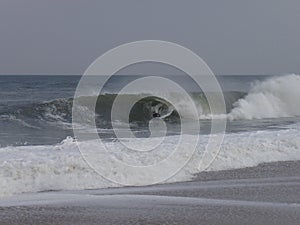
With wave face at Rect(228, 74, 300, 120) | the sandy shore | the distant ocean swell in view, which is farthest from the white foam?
wave face at Rect(228, 74, 300, 120)

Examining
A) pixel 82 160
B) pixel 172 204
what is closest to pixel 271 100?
pixel 82 160

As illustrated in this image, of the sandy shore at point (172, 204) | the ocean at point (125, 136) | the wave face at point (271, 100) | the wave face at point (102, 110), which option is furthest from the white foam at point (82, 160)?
the wave face at point (271, 100)

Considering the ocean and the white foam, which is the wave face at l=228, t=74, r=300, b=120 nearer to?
the ocean

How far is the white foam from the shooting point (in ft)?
31.4

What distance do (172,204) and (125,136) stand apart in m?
12.0

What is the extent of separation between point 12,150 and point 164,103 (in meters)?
21.2

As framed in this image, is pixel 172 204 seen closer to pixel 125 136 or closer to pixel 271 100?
pixel 125 136

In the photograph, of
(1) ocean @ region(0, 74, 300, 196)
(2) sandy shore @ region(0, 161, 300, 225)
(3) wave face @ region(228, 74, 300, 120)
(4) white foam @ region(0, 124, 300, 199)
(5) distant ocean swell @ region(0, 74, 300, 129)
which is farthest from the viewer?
(3) wave face @ region(228, 74, 300, 120)

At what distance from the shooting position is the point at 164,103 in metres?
33.1

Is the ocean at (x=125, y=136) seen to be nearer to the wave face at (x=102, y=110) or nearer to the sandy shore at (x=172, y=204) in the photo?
the wave face at (x=102, y=110)

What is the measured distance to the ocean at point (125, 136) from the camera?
994 cm

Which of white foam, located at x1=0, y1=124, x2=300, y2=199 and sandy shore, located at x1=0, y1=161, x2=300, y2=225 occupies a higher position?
white foam, located at x1=0, y1=124, x2=300, y2=199

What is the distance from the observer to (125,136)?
19703 millimetres

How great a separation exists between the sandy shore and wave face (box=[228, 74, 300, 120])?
22.8m
